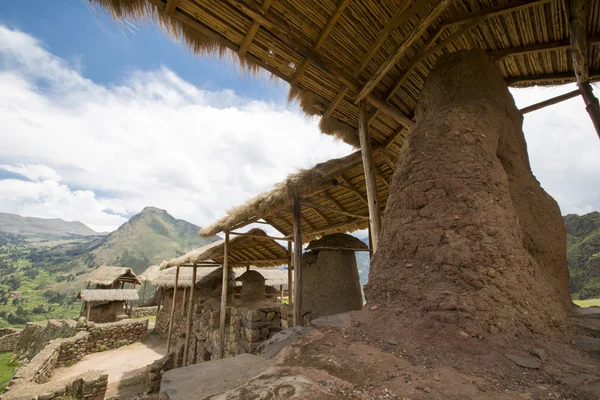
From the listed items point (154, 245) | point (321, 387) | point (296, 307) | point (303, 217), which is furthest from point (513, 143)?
point (154, 245)

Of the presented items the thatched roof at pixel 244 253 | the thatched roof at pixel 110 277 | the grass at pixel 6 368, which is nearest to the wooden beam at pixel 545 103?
the thatched roof at pixel 244 253

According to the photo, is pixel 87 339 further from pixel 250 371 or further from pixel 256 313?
pixel 250 371

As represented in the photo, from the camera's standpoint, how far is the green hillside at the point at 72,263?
83.1ft

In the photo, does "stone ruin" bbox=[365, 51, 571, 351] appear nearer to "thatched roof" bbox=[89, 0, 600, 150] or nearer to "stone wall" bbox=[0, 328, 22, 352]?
"thatched roof" bbox=[89, 0, 600, 150]

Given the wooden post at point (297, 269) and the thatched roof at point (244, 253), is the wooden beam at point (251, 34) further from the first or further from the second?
the thatched roof at point (244, 253)

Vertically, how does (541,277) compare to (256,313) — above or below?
above

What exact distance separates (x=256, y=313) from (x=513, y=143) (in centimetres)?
609

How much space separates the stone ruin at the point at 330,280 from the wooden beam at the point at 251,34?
412cm

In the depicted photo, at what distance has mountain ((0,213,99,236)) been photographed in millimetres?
142375

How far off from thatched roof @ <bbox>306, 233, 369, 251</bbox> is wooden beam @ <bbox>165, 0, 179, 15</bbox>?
4767 mm

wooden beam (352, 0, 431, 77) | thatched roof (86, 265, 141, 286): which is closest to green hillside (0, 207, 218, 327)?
thatched roof (86, 265, 141, 286)

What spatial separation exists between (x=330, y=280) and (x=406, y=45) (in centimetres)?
443

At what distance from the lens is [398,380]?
1419 mm

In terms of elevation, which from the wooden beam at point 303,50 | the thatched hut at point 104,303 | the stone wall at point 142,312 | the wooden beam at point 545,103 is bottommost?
the stone wall at point 142,312
